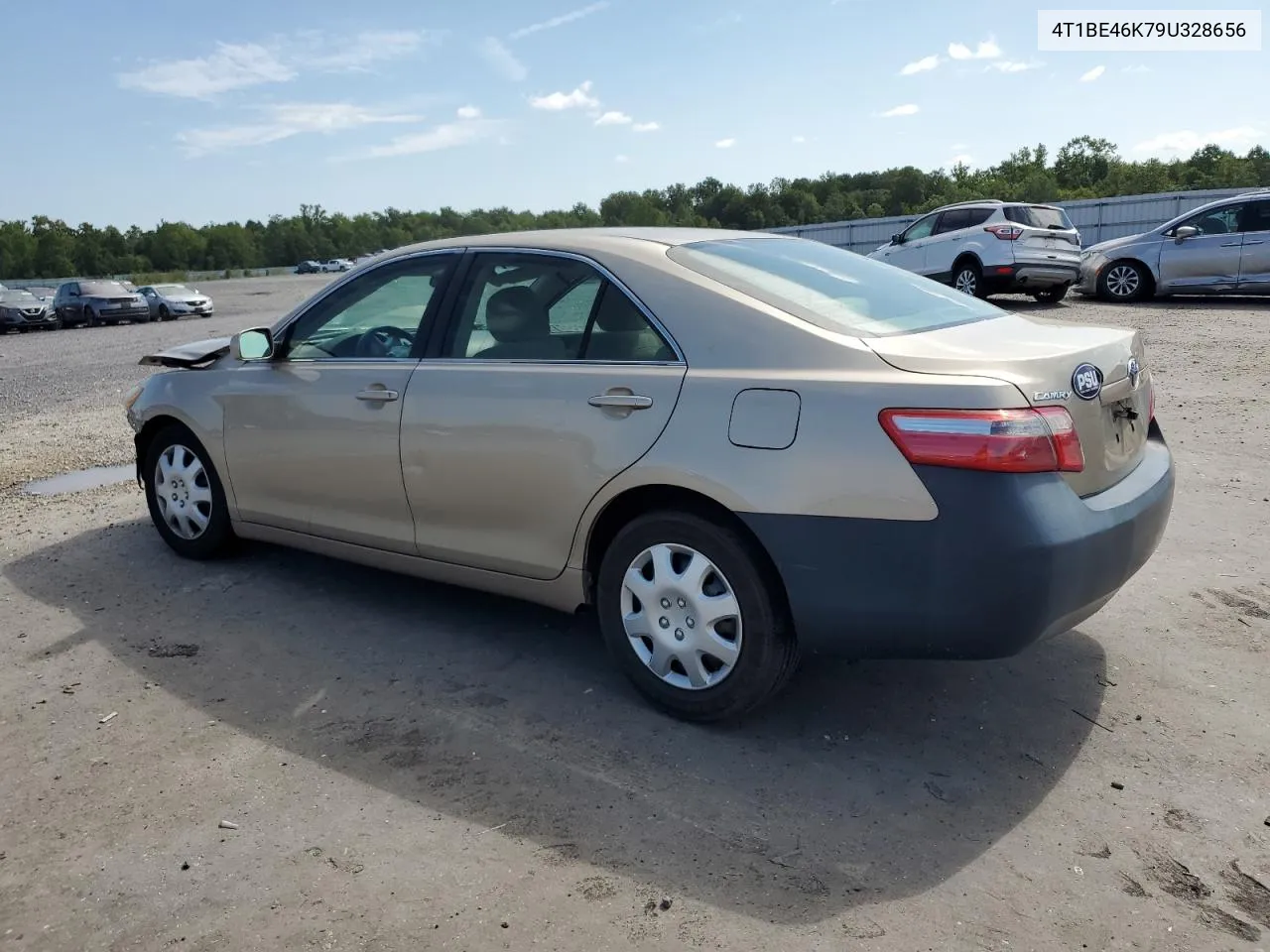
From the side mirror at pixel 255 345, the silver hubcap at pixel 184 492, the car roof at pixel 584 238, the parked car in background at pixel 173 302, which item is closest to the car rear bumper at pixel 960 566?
the car roof at pixel 584 238

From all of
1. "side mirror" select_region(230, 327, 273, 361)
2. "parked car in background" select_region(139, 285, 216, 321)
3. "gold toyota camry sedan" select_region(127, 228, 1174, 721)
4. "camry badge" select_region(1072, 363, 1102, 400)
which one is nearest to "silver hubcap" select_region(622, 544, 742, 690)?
"gold toyota camry sedan" select_region(127, 228, 1174, 721)

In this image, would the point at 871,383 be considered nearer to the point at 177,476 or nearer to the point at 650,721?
the point at 650,721

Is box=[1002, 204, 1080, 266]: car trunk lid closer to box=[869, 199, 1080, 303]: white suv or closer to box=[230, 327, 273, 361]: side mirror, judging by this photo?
box=[869, 199, 1080, 303]: white suv

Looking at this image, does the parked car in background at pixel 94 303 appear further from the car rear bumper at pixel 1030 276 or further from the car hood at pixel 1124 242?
the car hood at pixel 1124 242

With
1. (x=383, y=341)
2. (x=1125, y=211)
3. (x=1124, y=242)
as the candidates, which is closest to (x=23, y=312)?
(x=1124, y=242)

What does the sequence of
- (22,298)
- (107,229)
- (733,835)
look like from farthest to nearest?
(107,229) → (22,298) → (733,835)

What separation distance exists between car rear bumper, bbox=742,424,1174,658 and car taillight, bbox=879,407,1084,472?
1.4 inches

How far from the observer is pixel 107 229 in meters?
118

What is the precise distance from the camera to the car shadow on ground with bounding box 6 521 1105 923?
2.95 m

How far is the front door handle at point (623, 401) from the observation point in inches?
142

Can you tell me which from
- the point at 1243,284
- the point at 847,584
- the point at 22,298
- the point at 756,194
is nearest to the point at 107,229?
the point at 756,194

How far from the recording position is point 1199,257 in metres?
16.2

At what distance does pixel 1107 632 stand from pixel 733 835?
86.1 inches

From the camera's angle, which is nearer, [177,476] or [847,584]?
[847,584]
